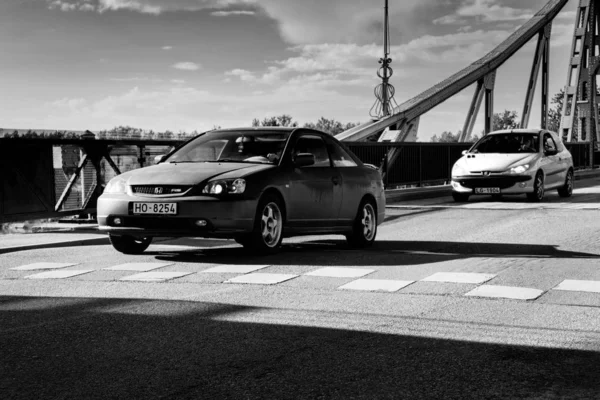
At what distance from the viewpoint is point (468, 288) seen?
317 inches

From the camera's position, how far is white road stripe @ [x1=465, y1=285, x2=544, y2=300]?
24.8 ft

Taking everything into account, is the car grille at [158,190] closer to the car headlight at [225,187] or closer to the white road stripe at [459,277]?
the car headlight at [225,187]

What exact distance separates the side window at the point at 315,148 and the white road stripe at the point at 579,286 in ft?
13.2

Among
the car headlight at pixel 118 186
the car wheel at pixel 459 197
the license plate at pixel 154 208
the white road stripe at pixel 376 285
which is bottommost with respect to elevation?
the white road stripe at pixel 376 285

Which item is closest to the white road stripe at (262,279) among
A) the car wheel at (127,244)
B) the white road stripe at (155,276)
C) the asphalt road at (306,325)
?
the asphalt road at (306,325)

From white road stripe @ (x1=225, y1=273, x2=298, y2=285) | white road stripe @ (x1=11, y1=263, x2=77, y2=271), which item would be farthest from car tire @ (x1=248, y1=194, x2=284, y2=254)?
white road stripe @ (x1=11, y1=263, x2=77, y2=271)

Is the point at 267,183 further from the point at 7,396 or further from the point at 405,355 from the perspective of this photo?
the point at 7,396

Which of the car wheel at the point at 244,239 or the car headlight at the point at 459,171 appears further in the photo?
the car headlight at the point at 459,171

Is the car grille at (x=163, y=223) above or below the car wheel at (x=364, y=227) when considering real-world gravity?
above

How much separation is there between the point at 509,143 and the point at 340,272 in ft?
45.5

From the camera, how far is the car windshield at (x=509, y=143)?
21.9 metres

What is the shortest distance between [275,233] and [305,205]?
67 cm

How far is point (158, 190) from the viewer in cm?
1020

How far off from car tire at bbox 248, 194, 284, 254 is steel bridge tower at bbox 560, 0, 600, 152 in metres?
52.0
